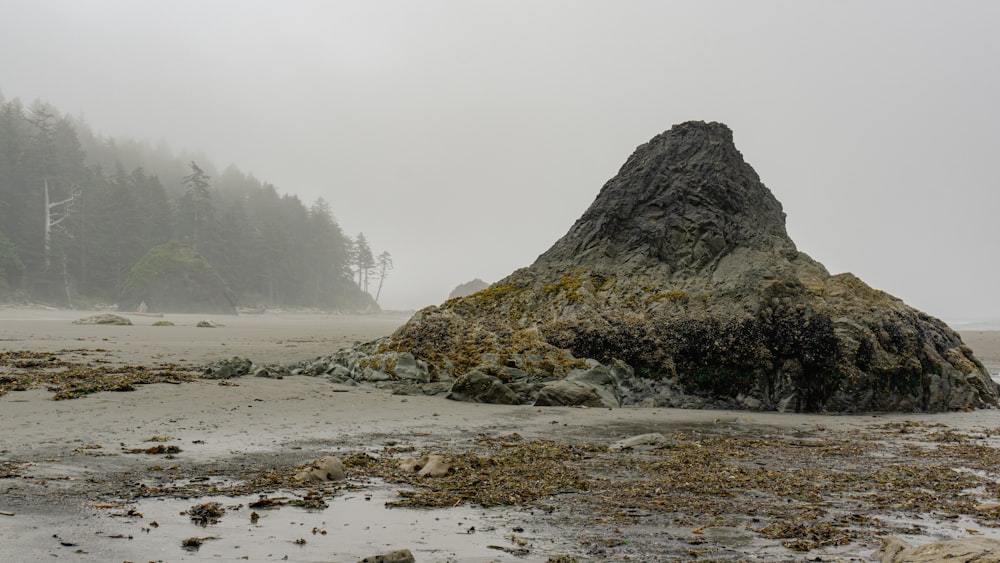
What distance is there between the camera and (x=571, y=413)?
10.3m

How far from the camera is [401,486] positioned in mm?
5316

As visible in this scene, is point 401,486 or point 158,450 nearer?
point 401,486

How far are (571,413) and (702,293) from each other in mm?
5250

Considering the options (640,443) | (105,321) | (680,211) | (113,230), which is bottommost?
(640,443)

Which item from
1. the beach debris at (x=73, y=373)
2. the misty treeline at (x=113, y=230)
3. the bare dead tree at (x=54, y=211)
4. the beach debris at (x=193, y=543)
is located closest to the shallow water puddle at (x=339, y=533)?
the beach debris at (x=193, y=543)

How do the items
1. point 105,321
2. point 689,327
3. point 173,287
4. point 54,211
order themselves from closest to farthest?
point 689,327, point 105,321, point 173,287, point 54,211

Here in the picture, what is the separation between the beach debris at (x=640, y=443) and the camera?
726cm

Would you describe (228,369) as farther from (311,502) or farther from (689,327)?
(689,327)

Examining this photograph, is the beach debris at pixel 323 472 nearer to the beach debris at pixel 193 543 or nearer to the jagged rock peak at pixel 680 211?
the beach debris at pixel 193 543

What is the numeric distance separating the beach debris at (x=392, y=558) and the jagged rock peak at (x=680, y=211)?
41.8 ft

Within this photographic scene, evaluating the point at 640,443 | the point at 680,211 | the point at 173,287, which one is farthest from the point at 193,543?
the point at 173,287

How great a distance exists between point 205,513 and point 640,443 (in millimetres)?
4939

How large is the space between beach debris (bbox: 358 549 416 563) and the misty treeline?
193ft

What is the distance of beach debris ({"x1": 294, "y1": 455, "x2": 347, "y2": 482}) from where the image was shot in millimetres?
5309
